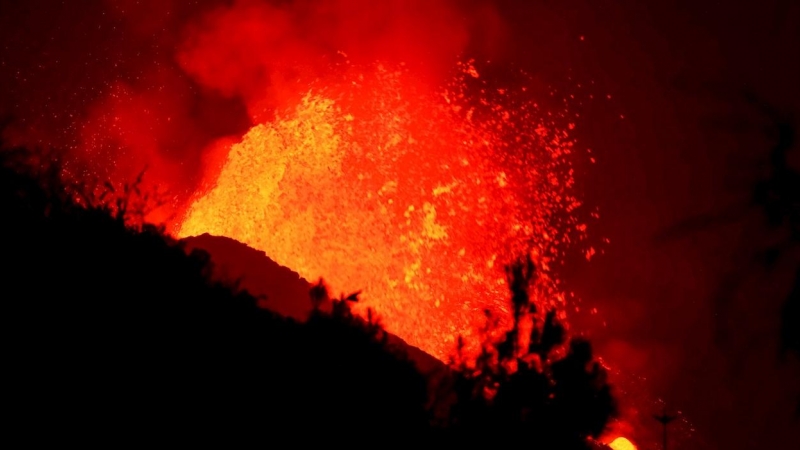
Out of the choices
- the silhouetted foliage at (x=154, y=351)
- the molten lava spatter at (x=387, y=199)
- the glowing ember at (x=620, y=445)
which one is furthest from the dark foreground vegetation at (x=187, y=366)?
the molten lava spatter at (x=387, y=199)

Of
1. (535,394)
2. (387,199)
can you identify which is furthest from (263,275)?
(387,199)

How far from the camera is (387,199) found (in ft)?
50.1

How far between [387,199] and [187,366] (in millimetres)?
11463

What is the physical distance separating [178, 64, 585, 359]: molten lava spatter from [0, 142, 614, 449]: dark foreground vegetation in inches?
341

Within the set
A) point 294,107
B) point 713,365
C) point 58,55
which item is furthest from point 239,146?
point 713,365

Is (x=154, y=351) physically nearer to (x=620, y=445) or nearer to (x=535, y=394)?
(x=535, y=394)

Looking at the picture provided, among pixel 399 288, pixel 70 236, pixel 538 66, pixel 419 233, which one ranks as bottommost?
pixel 70 236

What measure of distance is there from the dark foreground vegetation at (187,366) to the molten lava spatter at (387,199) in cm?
866

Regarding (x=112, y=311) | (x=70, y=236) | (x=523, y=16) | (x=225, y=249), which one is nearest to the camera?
(x=112, y=311)

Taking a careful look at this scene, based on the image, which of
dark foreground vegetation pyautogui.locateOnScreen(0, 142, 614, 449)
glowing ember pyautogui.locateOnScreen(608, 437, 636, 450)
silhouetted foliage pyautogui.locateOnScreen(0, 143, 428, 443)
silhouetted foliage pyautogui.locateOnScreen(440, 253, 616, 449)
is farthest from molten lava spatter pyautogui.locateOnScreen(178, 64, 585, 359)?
silhouetted foliage pyautogui.locateOnScreen(0, 143, 428, 443)

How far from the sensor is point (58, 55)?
15.7 meters

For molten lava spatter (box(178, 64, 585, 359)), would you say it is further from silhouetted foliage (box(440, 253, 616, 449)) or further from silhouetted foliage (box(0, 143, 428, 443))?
silhouetted foliage (box(0, 143, 428, 443))

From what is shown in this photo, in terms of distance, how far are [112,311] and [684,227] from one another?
1682 cm

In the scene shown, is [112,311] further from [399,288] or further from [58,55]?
[58,55]
